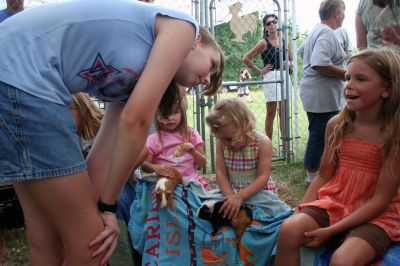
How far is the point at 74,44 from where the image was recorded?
108 cm

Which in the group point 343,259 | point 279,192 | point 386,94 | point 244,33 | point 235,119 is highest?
point 244,33

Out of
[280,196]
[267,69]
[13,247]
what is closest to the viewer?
[13,247]

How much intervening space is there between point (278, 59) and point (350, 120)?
293 cm

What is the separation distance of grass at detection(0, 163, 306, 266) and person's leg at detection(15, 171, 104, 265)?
1.32m

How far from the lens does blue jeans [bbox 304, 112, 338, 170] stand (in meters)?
3.48

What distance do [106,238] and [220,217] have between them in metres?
0.80

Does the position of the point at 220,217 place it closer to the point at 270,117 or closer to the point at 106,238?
the point at 106,238

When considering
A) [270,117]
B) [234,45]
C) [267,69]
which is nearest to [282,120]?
[270,117]

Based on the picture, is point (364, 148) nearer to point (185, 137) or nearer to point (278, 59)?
point (185, 137)

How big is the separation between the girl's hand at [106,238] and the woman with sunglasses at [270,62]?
3.49 metres

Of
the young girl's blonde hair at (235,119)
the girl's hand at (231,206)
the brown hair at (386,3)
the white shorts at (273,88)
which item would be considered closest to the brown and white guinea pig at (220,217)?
the girl's hand at (231,206)

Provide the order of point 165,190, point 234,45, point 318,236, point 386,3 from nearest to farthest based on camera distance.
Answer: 1. point 318,236
2. point 165,190
3. point 386,3
4. point 234,45

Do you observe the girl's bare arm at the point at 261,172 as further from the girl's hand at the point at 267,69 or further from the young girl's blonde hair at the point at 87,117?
the girl's hand at the point at 267,69

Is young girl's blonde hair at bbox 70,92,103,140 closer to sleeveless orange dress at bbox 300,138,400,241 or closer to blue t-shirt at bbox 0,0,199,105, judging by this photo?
blue t-shirt at bbox 0,0,199,105
